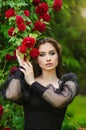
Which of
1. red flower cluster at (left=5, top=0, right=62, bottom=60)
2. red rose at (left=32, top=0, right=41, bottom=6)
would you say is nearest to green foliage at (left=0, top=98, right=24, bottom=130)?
red flower cluster at (left=5, top=0, right=62, bottom=60)

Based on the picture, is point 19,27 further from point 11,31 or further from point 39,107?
point 39,107

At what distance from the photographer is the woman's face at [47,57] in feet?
17.5

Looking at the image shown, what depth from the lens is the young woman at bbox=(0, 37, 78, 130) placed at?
5.27 metres

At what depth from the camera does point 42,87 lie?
5.23 m

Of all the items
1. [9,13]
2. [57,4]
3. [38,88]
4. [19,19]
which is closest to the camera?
[38,88]

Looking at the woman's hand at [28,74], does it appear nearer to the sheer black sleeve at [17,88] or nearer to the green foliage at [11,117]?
the sheer black sleeve at [17,88]

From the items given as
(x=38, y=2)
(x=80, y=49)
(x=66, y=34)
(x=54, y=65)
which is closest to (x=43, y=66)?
(x=54, y=65)

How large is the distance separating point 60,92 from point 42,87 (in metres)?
0.16

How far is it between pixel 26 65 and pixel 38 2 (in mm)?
1016

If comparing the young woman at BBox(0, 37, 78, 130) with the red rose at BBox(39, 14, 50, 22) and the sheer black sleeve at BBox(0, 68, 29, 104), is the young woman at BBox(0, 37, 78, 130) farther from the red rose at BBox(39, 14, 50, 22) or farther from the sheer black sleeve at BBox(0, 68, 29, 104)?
the red rose at BBox(39, 14, 50, 22)

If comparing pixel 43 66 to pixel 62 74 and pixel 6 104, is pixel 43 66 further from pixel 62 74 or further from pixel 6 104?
pixel 6 104

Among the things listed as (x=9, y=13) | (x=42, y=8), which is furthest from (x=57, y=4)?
(x=9, y=13)

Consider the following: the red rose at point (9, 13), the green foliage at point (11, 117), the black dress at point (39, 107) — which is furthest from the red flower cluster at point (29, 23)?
the green foliage at point (11, 117)

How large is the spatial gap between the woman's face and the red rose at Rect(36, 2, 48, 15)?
0.64 meters
